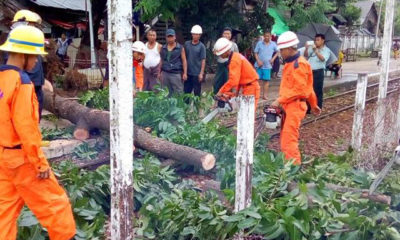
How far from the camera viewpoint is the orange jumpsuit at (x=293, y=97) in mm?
5777

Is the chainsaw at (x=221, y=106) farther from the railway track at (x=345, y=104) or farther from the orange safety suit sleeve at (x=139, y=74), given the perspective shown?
the orange safety suit sleeve at (x=139, y=74)

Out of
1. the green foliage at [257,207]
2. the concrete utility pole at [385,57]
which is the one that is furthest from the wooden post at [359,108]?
the green foliage at [257,207]

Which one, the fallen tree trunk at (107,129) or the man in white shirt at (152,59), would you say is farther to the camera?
the man in white shirt at (152,59)

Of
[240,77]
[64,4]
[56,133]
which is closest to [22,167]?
[56,133]

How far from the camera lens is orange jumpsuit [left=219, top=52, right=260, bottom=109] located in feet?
22.2

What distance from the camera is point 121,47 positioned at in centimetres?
275

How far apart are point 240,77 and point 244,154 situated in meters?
3.50

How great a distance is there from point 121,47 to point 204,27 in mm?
12677

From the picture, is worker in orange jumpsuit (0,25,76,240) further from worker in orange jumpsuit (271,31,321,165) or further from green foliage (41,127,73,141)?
green foliage (41,127,73,141)

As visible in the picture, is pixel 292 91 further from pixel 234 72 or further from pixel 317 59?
pixel 317 59

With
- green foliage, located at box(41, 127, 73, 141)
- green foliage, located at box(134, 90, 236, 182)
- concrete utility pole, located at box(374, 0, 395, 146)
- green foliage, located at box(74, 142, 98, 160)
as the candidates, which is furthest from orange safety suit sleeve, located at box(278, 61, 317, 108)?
green foliage, located at box(41, 127, 73, 141)

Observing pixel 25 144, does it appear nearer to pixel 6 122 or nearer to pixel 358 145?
pixel 6 122

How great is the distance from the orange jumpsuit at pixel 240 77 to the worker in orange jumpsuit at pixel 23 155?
3.76 m

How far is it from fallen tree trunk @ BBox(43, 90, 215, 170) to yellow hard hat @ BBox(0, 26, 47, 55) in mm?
2669
